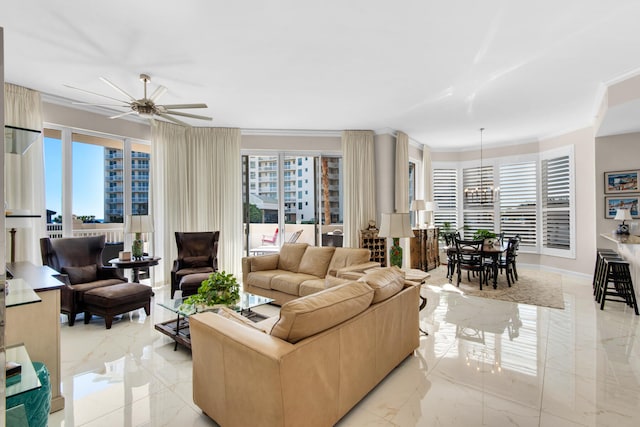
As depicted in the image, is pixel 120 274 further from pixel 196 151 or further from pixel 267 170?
pixel 267 170

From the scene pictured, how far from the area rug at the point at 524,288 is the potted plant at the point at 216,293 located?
383 centimetres

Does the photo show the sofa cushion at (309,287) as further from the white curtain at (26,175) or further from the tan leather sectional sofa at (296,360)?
the white curtain at (26,175)

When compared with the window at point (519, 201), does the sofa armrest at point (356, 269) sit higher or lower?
lower

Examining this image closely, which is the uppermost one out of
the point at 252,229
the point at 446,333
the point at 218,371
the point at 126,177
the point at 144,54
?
the point at 144,54

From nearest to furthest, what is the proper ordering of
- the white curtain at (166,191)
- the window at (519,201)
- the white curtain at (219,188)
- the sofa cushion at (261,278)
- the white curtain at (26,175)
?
the white curtain at (26,175), the sofa cushion at (261,278), the white curtain at (166,191), the white curtain at (219,188), the window at (519,201)

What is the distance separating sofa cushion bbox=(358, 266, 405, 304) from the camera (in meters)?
2.22

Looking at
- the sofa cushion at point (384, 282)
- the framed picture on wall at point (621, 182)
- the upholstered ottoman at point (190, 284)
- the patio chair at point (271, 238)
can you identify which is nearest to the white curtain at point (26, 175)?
the upholstered ottoman at point (190, 284)

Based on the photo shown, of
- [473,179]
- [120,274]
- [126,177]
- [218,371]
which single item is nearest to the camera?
[218,371]

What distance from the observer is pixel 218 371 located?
1759 mm

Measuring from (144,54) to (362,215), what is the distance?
4266mm

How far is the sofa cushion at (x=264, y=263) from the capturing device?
4.57 m

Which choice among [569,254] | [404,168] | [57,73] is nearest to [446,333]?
[404,168]

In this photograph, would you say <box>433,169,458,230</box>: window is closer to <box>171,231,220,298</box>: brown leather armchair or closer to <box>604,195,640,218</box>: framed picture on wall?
<box>604,195,640,218</box>: framed picture on wall

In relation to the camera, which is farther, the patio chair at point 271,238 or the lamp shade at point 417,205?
the lamp shade at point 417,205
